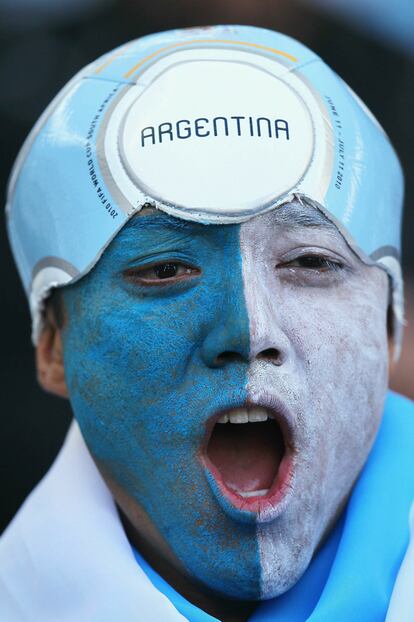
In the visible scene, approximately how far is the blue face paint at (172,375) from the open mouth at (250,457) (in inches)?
1.5

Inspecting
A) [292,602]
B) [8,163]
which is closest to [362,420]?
[292,602]

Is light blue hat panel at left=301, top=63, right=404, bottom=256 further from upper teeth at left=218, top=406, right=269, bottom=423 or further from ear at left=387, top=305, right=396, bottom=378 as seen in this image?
upper teeth at left=218, top=406, right=269, bottom=423

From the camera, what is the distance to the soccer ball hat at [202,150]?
206 cm

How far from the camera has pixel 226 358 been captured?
199 centimetres

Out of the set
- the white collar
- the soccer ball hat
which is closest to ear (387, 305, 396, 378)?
the soccer ball hat

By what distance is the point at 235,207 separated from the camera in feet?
6.64

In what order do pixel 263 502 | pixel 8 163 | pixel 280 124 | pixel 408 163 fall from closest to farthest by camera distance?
1. pixel 263 502
2. pixel 280 124
3. pixel 8 163
4. pixel 408 163

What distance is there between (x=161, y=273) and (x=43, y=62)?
302 centimetres

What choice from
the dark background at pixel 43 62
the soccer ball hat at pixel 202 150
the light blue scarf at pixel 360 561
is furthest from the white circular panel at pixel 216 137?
the dark background at pixel 43 62

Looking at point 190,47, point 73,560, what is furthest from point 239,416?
point 190,47

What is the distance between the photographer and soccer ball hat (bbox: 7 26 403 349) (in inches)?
81.0

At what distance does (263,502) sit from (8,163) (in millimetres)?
3201

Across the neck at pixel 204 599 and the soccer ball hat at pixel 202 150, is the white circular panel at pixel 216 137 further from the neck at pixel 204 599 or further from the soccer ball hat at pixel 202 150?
the neck at pixel 204 599

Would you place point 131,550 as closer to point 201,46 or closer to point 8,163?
point 201,46
